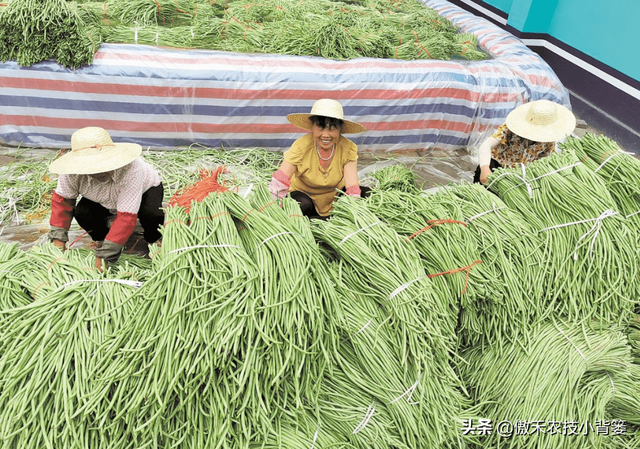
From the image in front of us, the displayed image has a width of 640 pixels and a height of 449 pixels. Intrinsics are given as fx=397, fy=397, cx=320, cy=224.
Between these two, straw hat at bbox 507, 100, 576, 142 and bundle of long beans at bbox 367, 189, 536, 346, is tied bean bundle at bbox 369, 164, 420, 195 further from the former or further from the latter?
bundle of long beans at bbox 367, 189, 536, 346

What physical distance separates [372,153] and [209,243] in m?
3.31

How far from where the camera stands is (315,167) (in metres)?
2.89

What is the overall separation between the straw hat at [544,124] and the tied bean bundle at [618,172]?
741 mm

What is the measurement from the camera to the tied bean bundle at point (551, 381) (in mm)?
1692

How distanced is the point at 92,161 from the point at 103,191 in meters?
0.35

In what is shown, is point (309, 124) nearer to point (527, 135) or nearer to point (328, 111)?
point (328, 111)

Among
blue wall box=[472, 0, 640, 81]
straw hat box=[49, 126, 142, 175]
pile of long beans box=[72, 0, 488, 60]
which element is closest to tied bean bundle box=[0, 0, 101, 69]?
pile of long beans box=[72, 0, 488, 60]

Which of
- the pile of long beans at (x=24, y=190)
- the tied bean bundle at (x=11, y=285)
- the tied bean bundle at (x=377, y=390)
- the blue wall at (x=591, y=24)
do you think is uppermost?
the blue wall at (x=591, y=24)

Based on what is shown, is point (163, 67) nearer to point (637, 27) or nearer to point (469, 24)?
point (469, 24)

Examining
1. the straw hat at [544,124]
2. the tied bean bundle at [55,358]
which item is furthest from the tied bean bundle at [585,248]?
the tied bean bundle at [55,358]

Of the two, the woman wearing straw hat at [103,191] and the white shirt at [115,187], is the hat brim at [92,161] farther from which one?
the white shirt at [115,187]

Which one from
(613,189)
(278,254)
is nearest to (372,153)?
(613,189)

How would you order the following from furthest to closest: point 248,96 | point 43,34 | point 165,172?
point 248,96 < point 165,172 < point 43,34

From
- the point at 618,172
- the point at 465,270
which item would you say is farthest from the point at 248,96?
the point at 618,172
